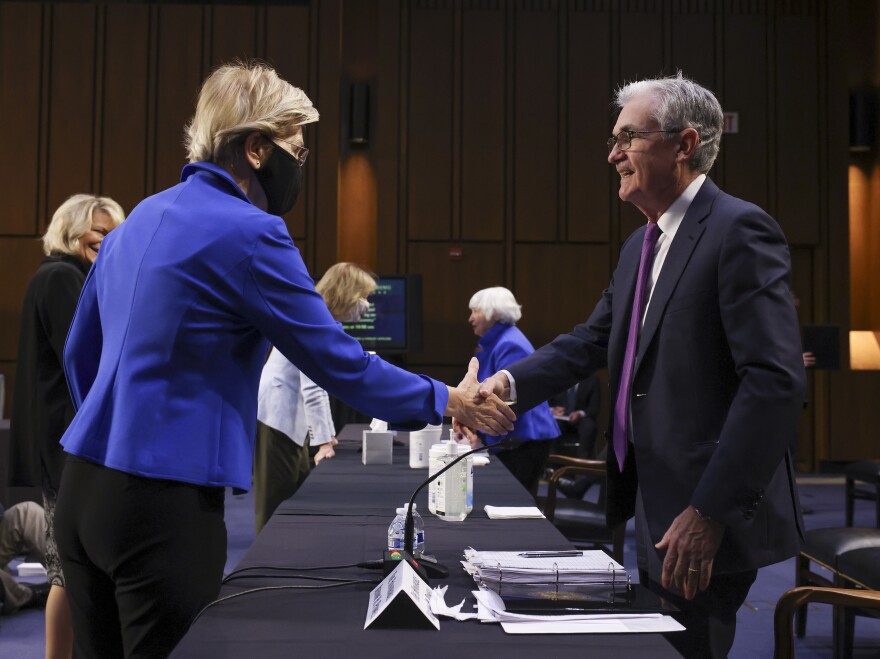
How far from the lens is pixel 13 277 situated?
9.06 metres

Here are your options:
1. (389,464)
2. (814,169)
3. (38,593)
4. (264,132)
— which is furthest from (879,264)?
(264,132)

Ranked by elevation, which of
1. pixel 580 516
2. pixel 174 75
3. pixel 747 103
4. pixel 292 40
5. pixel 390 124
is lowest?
pixel 580 516

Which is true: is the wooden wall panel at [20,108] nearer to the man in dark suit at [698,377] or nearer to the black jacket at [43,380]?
the black jacket at [43,380]

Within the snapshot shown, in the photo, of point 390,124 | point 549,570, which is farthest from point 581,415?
point 549,570

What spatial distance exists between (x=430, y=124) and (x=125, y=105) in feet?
10.6

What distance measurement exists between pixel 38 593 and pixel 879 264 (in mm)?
9214

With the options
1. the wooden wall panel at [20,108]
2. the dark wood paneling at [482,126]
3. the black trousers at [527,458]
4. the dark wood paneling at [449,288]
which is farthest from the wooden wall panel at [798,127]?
the wooden wall panel at [20,108]

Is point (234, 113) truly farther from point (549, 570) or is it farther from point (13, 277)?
point (13, 277)

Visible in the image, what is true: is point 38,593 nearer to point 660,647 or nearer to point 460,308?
point 660,647

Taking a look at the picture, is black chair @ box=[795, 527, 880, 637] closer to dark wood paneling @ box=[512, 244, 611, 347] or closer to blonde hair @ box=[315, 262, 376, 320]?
blonde hair @ box=[315, 262, 376, 320]

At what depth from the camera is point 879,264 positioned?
32.5ft

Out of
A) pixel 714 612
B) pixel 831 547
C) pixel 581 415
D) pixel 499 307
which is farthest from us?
pixel 581 415

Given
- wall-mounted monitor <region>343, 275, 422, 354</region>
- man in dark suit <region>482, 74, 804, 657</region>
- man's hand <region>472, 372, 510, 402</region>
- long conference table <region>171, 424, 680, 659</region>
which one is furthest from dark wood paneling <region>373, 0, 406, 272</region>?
man in dark suit <region>482, 74, 804, 657</region>

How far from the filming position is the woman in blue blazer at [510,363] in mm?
4520
